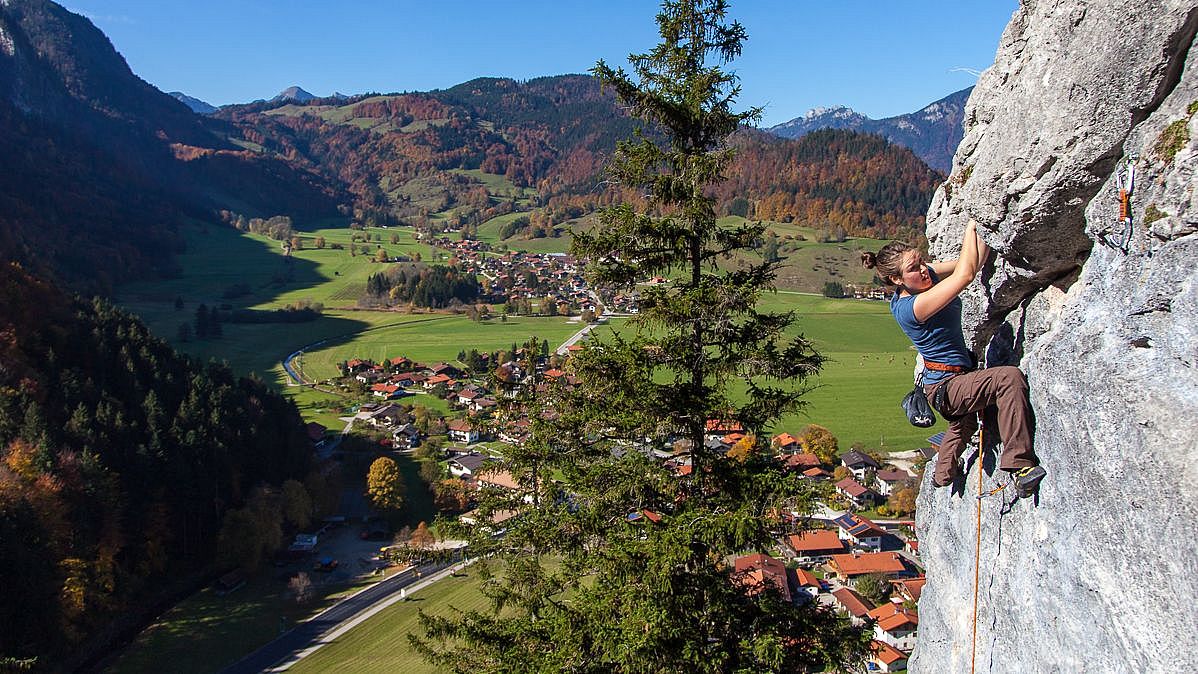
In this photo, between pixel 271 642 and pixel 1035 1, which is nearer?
pixel 1035 1

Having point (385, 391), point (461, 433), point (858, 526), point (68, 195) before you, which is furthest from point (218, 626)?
point (68, 195)

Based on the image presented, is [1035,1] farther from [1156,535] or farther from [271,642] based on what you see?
[271,642]

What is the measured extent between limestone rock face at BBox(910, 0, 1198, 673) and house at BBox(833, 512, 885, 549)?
38.3 m

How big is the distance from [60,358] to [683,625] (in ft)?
163

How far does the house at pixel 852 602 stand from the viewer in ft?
105

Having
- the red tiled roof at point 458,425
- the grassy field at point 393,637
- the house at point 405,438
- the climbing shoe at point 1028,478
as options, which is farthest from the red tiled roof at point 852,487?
the climbing shoe at point 1028,478

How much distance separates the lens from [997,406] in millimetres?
5234

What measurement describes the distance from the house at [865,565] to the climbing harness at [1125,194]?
36094 millimetres

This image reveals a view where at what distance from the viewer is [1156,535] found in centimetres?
394

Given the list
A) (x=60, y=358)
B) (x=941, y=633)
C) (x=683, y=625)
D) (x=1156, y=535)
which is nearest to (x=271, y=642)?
(x=60, y=358)

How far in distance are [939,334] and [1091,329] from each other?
1.23 m

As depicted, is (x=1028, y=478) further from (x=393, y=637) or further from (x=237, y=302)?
(x=237, y=302)

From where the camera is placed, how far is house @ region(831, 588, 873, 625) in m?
32.1

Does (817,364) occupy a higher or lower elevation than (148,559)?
higher
